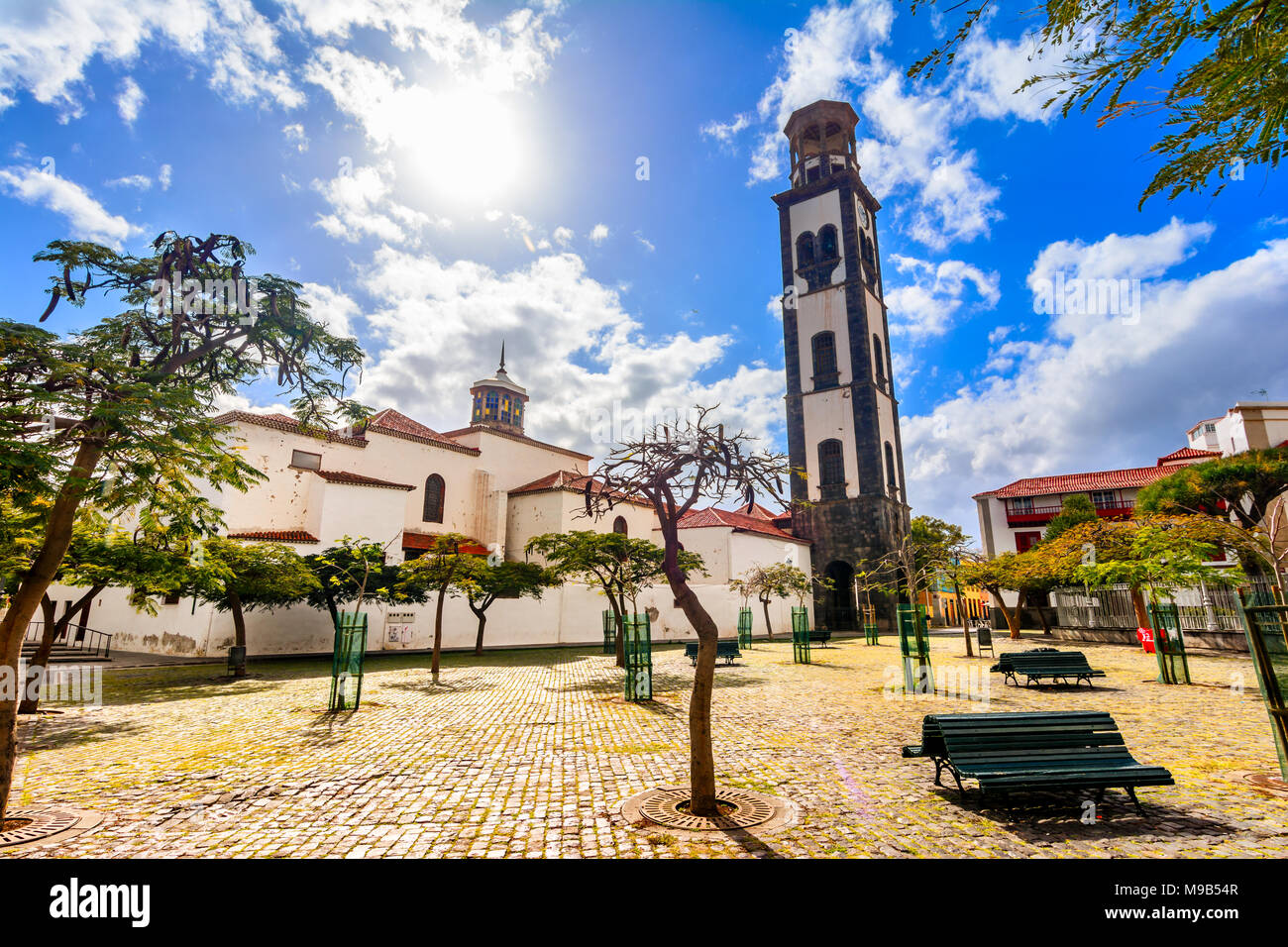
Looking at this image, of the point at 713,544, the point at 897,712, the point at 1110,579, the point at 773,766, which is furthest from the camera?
the point at 713,544

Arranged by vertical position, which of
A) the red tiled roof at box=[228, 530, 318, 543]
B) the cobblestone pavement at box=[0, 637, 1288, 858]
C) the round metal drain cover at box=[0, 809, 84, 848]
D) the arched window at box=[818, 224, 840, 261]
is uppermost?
the arched window at box=[818, 224, 840, 261]

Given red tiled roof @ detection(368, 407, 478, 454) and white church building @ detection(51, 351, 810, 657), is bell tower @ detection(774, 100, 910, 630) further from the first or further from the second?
red tiled roof @ detection(368, 407, 478, 454)

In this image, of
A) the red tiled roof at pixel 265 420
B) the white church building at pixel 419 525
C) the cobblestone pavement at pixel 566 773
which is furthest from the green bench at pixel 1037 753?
the red tiled roof at pixel 265 420

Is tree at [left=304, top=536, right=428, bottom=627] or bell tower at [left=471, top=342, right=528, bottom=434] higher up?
bell tower at [left=471, top=342, right=528, bottom=434]

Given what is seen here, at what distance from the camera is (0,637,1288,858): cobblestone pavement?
438 centimetres

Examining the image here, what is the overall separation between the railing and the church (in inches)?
23.8

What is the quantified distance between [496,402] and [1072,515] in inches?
1519

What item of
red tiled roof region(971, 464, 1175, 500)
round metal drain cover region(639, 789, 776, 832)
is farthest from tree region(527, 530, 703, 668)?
red tiled roof region(971, 464, 1175, 500)

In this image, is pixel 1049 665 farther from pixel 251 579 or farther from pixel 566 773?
pixel 251 579

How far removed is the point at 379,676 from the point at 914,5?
17.9 metres

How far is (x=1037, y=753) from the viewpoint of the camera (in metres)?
5.31

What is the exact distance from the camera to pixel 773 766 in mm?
6676
